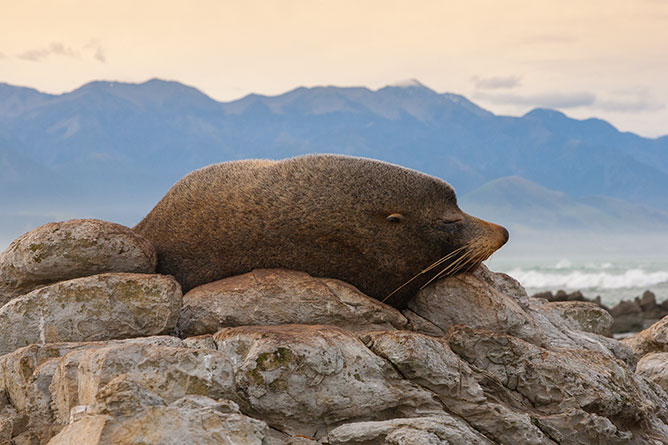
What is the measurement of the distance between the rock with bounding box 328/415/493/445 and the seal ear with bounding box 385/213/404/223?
8.30 ft

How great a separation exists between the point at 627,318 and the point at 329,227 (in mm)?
25698

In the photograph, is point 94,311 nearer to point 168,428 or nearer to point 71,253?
point 71,253

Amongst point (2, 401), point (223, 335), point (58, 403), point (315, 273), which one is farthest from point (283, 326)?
point (2, 401)

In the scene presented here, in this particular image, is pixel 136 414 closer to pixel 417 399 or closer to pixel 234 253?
pixel 417 399

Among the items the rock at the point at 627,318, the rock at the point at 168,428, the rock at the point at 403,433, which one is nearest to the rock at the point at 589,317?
the rock at the point at 403,433

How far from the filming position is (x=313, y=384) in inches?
244

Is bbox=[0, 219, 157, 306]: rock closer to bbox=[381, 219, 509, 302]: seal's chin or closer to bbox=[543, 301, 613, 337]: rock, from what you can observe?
bbox=[381, 219, 509, 302]: seal's chin

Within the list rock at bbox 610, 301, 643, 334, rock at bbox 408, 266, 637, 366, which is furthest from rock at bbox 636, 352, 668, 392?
rock at bbox 610, 301, 643, 334

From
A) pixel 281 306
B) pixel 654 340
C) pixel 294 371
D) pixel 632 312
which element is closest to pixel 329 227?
pixel 281 306

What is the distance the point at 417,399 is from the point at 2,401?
135 inches

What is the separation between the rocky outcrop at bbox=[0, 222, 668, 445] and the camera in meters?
5.58

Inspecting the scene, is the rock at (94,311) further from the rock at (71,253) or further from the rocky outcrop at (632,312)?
the rocky outcrop at (632,312)

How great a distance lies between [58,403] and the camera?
6125 mm

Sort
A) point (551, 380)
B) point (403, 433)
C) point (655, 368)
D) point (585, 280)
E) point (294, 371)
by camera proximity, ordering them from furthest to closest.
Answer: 1. point (585, 280)
2. point (655, 368)
3. point (551, 380)
4. point (294, 371)
5. point (403, 433)
